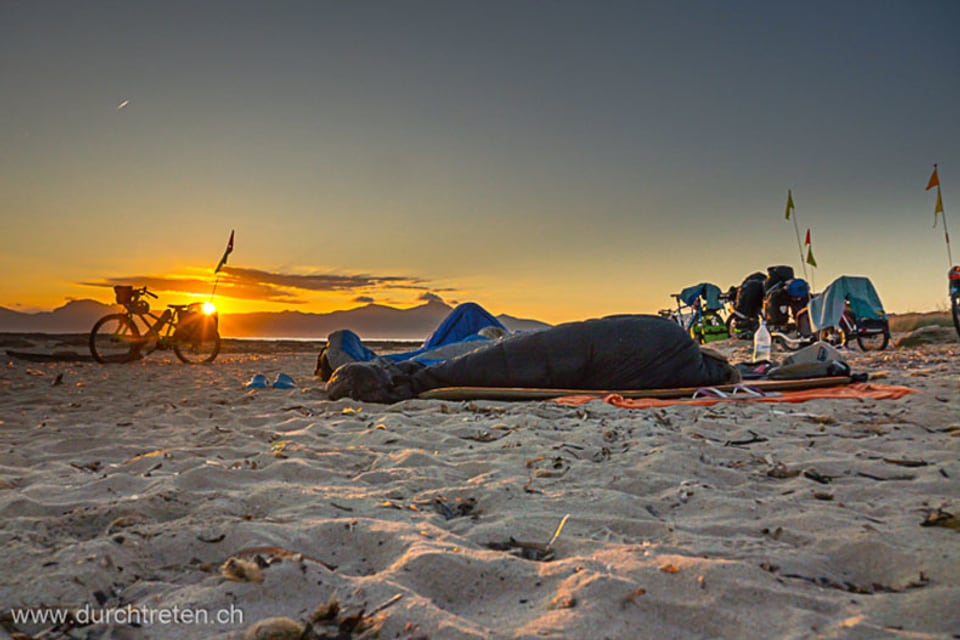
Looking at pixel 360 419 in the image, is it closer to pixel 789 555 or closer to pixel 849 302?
pixel 789 555

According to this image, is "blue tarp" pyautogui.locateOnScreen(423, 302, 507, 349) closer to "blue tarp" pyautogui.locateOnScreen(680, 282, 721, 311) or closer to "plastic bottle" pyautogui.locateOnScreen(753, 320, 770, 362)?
"plastic bottle" pyautogui.locateOnScreen(753, 320, 770, 362)

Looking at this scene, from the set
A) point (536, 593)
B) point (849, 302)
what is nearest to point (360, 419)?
point (536, 593)

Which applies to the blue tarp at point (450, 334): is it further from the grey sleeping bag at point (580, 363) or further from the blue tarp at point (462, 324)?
the grey sleeping bag at point (580, 363)

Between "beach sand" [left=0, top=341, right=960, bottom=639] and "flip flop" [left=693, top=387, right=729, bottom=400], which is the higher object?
"flip flop" [left=693, top=387, right=729, bottom=400]

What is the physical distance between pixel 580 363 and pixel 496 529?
3.13 metres

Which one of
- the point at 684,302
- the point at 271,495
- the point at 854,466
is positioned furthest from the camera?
the point at 684,302

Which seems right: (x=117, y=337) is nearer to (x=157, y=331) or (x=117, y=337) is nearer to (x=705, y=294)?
(x=157, y=331)

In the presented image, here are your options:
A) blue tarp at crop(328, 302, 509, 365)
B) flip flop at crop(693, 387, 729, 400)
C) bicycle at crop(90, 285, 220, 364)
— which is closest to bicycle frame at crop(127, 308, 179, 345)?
bicycle at crop(90, 285, 220, 364)

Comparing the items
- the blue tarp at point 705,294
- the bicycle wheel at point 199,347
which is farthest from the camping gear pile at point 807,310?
the bicycle wheel at point 199,347

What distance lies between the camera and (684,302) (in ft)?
43.4

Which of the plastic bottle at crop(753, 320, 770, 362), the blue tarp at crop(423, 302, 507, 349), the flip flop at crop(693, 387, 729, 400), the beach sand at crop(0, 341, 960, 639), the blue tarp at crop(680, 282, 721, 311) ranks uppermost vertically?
the blue tarp at crop(680, 282, 721, 311)

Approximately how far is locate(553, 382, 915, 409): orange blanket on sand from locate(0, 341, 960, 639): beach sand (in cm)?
59

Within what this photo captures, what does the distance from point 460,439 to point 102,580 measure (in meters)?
1.78

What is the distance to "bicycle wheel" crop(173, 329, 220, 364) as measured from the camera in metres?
9.41
